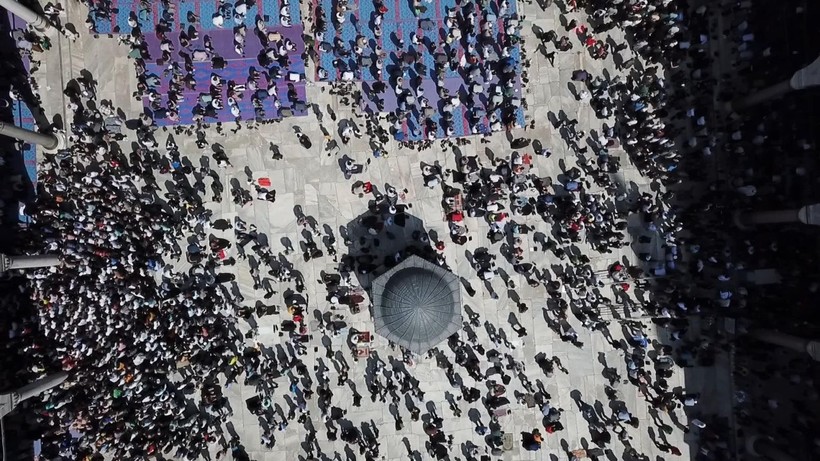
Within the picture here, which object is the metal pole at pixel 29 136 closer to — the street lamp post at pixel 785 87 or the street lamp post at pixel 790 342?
the street lamp post at pixel 785 87

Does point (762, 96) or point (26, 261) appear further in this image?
point (762, 96)

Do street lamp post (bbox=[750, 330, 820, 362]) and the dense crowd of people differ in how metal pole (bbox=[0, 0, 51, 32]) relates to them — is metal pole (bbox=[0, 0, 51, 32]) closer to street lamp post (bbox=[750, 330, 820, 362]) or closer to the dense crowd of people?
the dense crowd of people

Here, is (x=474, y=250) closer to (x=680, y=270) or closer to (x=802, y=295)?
(x=680, y=270)

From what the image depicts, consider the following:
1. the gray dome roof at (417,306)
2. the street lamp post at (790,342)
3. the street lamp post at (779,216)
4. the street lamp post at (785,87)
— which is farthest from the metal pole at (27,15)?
the street lamp post at (790,342)

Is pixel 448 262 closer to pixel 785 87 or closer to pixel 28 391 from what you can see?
pixel 785 87

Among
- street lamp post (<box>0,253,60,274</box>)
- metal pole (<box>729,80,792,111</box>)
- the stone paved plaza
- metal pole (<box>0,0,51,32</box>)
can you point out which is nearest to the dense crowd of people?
the stone paved plaza

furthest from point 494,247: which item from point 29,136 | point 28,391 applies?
point 29,136
